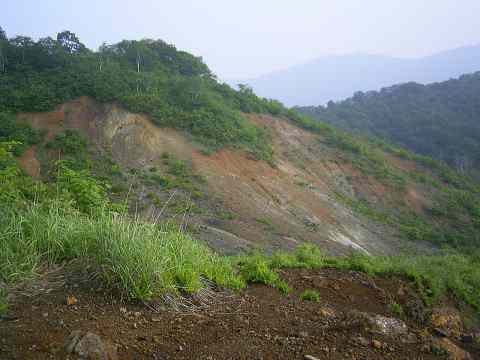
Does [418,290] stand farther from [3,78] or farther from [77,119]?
[3,78]

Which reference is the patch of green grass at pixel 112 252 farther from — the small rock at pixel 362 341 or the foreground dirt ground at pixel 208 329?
the small rock at pixel 362 341

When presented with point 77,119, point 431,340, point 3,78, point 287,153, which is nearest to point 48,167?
point 77,119

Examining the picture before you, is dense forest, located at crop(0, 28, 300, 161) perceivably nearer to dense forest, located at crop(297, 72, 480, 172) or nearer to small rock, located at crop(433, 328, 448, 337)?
small rock, located at crop(433, 328, 448, 337)

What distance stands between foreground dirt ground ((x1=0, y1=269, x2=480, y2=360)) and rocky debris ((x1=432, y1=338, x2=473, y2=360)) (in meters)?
0.01

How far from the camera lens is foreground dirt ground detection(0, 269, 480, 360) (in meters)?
2.73

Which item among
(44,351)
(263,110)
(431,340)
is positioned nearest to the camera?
(44,351)

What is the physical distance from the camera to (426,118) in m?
45.2

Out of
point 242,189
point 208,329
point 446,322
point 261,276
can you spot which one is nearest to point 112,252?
point 208,329

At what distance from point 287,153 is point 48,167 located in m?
12.9

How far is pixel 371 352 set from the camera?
127 inches

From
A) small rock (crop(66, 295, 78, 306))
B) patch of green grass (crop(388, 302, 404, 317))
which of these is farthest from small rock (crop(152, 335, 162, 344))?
patch of green grass (crop(388, 302, 404, 317))

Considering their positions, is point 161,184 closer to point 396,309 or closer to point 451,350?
point 396,309

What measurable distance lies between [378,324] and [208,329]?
1617 millimetres

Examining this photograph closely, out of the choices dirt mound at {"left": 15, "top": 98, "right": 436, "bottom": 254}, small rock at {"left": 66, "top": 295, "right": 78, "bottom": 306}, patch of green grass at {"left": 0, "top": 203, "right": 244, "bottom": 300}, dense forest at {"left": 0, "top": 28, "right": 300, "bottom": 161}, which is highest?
dense forest at {"left": 0, "top": 28, "right": 300, "bottom": 161}
